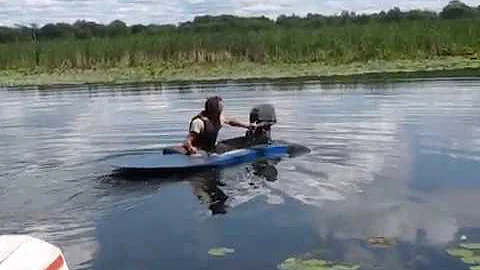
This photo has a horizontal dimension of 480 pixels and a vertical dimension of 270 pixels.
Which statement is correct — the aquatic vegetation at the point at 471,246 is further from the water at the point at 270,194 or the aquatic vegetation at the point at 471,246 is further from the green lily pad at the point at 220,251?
the green lily pad at the point at 220,251

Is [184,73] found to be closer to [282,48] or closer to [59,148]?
[282,48]

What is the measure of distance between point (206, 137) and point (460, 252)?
6.32 meters

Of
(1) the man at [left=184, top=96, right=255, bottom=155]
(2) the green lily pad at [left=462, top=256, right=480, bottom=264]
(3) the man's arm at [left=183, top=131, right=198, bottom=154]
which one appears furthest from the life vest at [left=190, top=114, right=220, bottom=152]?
(2) the green lily pad at [left=462, top=256, right=480, bottom=264]

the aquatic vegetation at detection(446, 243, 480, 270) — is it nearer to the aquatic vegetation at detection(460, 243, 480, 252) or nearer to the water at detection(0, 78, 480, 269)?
the aquatic vegetation at detection(460, 243, 480, 252)

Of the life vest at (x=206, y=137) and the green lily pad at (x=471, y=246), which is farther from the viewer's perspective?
the life vest at (x=206, y=137)

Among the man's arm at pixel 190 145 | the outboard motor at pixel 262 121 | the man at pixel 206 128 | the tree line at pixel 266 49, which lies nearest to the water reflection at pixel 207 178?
the man's arm at pixel 190 145

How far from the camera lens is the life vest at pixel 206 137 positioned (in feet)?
46.9

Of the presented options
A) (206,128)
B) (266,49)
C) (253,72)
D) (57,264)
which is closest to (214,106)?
(206,128)

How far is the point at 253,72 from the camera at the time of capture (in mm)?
37438

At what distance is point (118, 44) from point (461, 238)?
123ft

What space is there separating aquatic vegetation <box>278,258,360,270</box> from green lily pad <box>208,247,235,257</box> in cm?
74

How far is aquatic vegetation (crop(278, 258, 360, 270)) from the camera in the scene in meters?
8.49

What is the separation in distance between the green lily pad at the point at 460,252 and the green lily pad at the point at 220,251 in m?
2.38

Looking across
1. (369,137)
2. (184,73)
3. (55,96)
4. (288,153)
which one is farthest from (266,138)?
(184,73)
